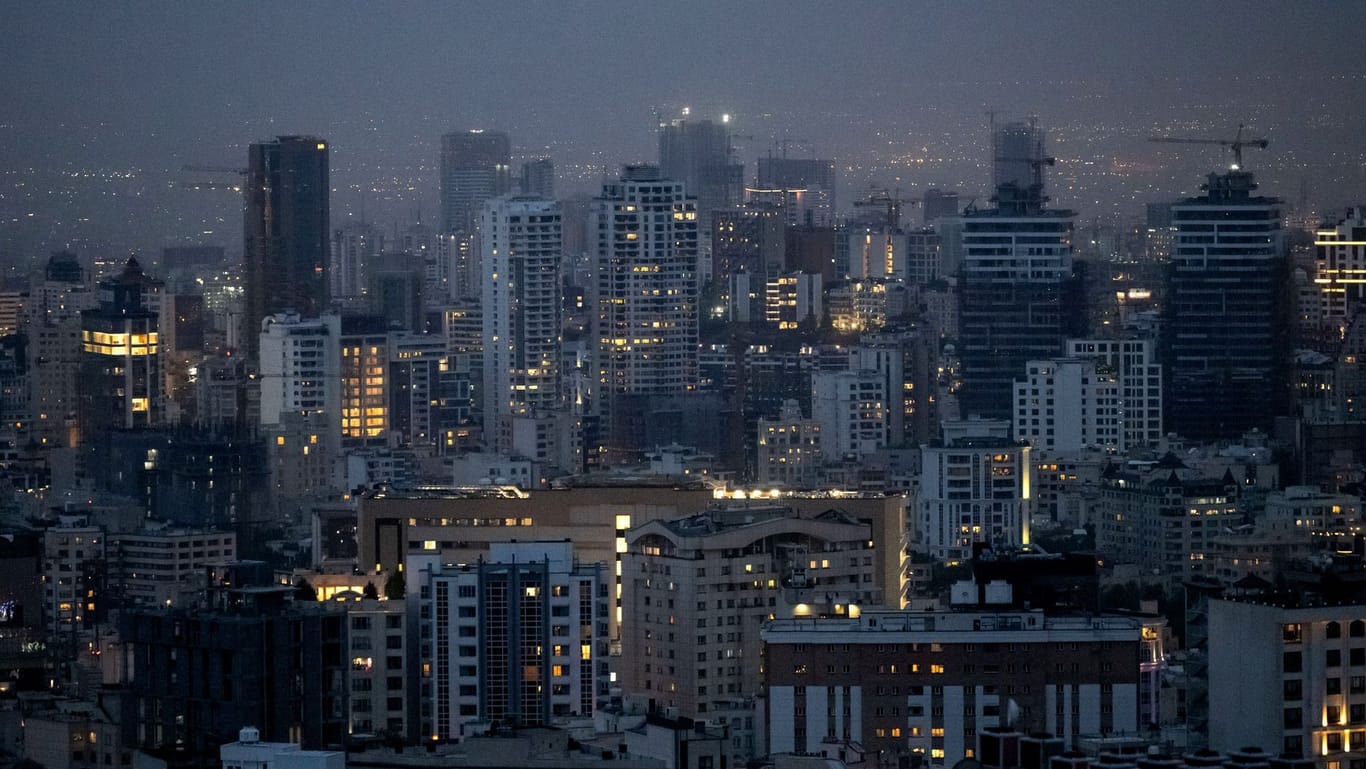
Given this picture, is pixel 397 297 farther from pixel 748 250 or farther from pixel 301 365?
pixel 301 365

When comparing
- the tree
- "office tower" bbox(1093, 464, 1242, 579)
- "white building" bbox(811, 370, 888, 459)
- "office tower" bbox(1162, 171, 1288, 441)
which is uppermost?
"office tower" bbox(1162, 171, 1288, 441)

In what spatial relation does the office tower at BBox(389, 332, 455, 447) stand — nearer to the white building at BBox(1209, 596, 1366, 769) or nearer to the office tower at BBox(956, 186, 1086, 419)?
the office tower at BBox(956, 186, 1086, 419)

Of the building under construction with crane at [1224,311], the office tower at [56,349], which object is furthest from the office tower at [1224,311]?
the office tower at [56,349]

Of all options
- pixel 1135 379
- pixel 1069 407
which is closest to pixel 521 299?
pixel 1069 407

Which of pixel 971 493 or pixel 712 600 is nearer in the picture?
pixel 712 600

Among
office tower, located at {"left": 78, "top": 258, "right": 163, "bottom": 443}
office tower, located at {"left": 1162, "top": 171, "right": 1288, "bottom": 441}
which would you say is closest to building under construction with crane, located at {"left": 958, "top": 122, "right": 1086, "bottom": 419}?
office tower, located at {"left": 1162, "top": 171, "right": 1288, "bottom": 441}

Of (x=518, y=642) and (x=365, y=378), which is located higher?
(x=365, y=378)
